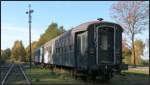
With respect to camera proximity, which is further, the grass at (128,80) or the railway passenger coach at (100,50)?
the grass at (128,80)

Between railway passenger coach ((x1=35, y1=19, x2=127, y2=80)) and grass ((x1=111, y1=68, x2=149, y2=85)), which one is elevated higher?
railway passenger coach ((x1=35, y1=19, x2=127, y2=80))

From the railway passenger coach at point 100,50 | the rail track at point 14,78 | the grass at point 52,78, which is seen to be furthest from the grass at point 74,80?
the railway passenger coach at point 100,50

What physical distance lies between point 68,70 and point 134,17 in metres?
21.4

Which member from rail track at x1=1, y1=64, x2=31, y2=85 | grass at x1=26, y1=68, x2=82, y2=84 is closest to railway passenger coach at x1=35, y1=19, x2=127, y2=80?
grass at x1=26, y1=68, x2=82, y2=84

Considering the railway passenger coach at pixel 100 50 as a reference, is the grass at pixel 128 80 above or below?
below

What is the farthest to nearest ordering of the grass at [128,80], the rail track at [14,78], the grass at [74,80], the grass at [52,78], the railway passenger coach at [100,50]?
1. the rail track at [14,78]
2. the grass at [52,78]
3. the grass at [74,80]
4. the grass at [128,80]
5. the railway passenger coach at [100,50]

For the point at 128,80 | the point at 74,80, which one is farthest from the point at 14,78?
the point at 128,80

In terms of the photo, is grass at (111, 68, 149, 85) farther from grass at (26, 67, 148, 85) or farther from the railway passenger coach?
the railway passenger coach

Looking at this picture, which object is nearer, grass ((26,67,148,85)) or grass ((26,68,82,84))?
grass ((26,67,148,85))

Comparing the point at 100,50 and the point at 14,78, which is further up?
the point at 100,50

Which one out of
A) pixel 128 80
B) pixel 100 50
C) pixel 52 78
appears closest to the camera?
pixel 100 50

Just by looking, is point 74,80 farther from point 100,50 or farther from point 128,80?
point 128,80

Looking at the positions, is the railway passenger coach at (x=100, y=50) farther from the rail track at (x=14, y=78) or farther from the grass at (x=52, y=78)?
the rail track at (x=14, y=78)

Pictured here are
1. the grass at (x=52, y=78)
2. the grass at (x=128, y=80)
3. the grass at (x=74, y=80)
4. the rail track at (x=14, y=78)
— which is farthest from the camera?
the rail track at (x=14, y=78)
